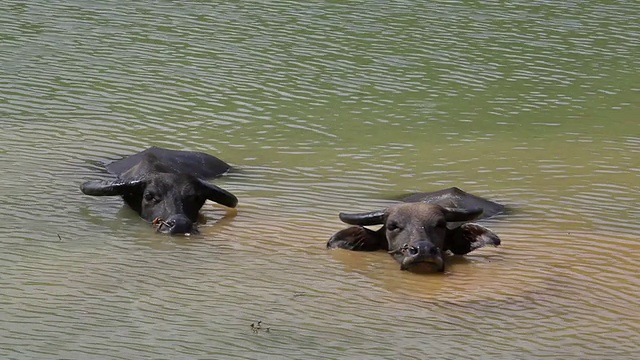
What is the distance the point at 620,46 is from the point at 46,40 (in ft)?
24.2

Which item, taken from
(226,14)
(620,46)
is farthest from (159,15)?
(620,46)

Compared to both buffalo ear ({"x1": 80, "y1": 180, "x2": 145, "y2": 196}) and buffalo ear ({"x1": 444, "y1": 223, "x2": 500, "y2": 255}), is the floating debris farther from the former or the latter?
buffalo ear ({"x1": 80, "y1": 180, "x2": 145, "y2": 196})

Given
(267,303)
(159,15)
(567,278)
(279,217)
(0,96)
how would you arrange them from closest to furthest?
1. (267,303)
2. (567,278)
3. (279,217)
4. (0,96)
5. (159,15)

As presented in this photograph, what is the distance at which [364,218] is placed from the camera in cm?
1034

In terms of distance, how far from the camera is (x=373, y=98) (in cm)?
1536

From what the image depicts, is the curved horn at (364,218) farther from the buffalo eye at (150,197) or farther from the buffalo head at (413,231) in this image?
the buffalo eye at (150,197)

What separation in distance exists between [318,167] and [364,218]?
95.8 inches

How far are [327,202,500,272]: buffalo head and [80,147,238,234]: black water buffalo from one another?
121 cm

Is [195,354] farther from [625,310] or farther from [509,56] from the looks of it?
[509,56]

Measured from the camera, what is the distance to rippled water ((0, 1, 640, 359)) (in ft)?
28.0

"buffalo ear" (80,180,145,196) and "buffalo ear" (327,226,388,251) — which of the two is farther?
"buffalo ear" (80,180,145,196)

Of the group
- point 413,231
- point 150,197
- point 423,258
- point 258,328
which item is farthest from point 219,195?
point 258,328

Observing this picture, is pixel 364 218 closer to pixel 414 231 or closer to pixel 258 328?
pixel 414 231

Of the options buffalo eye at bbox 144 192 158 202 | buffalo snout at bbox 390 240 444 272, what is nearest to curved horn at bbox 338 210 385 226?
buffalo snout at bbox 390 240 444 272
